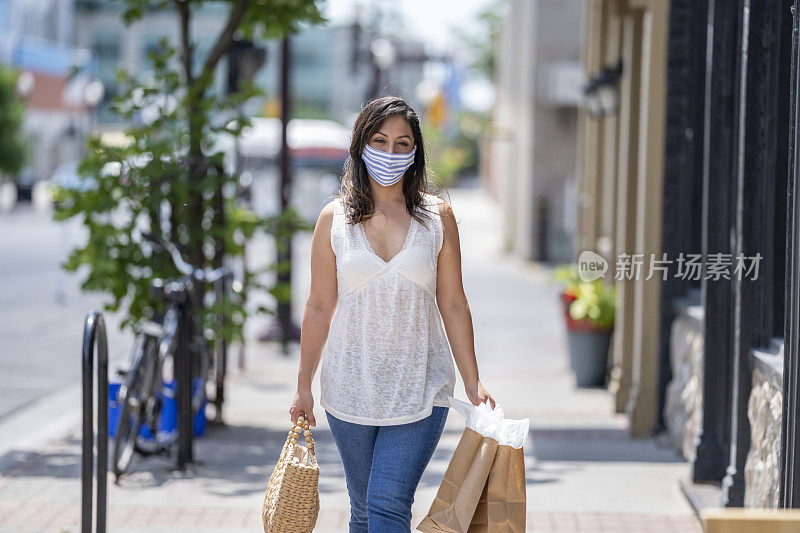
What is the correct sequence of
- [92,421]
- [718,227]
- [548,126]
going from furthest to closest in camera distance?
[548,126]
[718,227]
[92,421]

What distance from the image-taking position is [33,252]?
86.6 ft

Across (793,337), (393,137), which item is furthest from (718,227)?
(393,137)

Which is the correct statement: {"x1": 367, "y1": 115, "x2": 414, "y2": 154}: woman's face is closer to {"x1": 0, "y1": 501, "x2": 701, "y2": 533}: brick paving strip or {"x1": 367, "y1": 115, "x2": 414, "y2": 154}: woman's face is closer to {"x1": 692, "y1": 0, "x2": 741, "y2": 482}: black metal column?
{"x1": 0, "y1": 501, "x2": 701, "y2": 533}: brick paving strip

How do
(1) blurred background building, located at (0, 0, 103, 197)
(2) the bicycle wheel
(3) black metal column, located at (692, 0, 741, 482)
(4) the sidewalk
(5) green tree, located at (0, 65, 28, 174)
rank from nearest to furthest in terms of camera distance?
(4) the sidewalk, (3) black metal column, located at (692, 0, 741, 482), (2) the bicycle wheel, (5) green tree, located at (0, 65, 28, 174), (1) blurred background building, located at (0, 0, 103, 197)

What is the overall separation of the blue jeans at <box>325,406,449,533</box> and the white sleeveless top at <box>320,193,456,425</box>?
49 millimetres

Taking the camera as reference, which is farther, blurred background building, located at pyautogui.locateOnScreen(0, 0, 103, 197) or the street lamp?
blurred background building, located at pyautogui.locateOnScreen(0, 0, 103, 197)

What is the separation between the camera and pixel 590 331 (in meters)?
10.3

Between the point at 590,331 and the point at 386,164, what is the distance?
6.56m

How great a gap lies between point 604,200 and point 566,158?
39.1 feet

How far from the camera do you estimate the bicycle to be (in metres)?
6.74

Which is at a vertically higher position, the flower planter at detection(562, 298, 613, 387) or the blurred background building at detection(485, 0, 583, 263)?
the blurred background building at detection(485, 0, 583, 263)

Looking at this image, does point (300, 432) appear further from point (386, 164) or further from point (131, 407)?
point (131, 407)

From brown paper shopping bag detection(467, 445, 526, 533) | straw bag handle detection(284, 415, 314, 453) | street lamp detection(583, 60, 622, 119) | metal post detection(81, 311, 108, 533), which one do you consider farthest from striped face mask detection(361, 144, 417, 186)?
street lamp detection(583, 60, 622, 119)

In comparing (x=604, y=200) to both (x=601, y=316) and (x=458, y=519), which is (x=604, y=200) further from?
(x=458, y=519)
